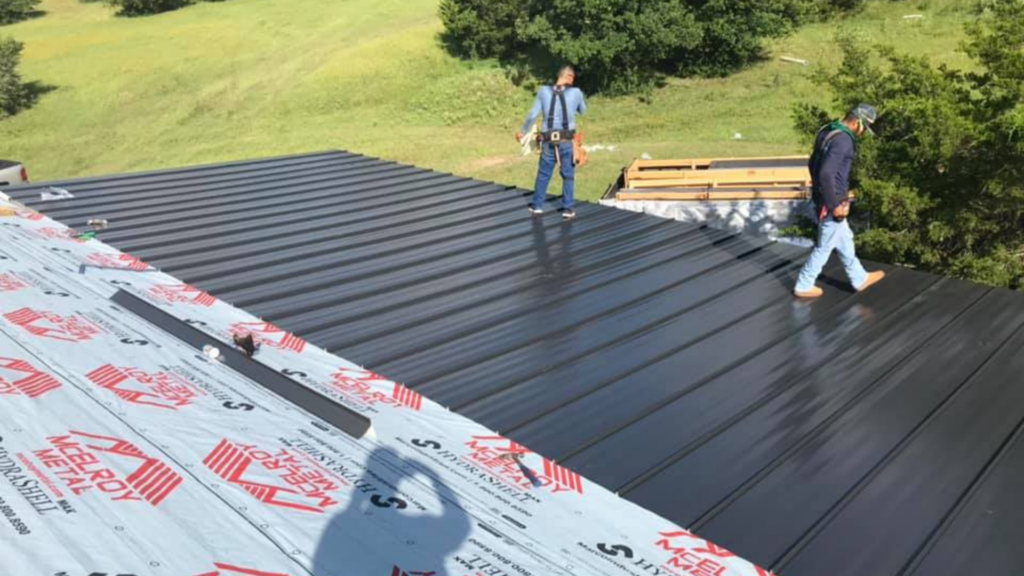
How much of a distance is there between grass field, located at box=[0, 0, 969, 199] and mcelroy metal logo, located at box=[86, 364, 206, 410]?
13.0 m

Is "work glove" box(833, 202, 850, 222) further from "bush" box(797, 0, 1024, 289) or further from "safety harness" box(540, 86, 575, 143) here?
"safety harness" box(540, 86, 575, 143)

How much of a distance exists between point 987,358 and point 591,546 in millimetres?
3304

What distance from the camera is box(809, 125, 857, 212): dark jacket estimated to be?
18.7 ft

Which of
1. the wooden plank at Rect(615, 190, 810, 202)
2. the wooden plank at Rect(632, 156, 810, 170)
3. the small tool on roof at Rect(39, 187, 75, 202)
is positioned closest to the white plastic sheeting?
the small tool on roof at Rect(39, 187, 75, 202)

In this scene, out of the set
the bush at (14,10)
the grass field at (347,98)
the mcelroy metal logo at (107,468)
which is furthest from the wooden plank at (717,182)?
the bush at (14,10)

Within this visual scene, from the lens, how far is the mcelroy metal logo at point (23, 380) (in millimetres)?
4172

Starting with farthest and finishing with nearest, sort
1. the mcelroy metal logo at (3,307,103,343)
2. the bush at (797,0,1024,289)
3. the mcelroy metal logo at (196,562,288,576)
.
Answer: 1. the bush at (797,0,1024,289)
2. the mcelroy metal logo at (3,307,103,343)
3. the mcelroy metal logo at (196,562,288,576)

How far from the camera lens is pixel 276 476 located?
11.6 feet

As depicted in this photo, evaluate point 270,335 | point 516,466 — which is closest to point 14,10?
point 270,335

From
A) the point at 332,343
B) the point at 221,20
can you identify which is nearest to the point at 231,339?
the point at 332,343

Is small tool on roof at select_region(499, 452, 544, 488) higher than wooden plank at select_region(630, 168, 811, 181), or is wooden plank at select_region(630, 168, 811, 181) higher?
small tool on roof at select_region(499, 452, 544, 488)

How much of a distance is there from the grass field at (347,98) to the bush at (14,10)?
396 centimetres

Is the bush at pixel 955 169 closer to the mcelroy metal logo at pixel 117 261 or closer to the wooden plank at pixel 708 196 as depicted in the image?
the wooden plank at pixel 708 196

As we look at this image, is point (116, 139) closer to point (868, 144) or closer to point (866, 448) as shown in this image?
point (868, 144)
